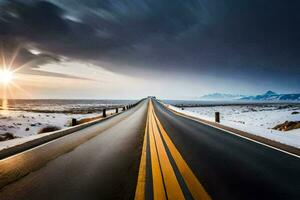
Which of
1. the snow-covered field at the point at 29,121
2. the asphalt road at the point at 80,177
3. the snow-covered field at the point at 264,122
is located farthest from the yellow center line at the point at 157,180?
the snow-covered field at the point at 29,121

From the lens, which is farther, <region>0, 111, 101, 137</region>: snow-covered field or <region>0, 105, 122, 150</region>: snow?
<region>0, 111, 101, 137</region>: snow-covered field

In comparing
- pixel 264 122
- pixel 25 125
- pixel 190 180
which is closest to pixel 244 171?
pixel 190 180

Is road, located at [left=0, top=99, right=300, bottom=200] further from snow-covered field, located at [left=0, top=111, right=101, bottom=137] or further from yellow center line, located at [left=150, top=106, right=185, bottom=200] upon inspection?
snow-covered field, located at [left=0, top=111, right=101, bottom=137]

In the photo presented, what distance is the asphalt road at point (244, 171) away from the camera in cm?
381

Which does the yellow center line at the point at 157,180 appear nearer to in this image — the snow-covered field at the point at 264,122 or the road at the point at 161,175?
the road at the point at 161,175

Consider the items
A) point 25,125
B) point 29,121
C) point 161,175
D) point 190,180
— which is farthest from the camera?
point 29,121

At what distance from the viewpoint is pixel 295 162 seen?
5848mm

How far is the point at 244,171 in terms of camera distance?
5062 mm

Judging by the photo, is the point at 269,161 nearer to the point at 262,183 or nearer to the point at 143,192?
the point at 262,183

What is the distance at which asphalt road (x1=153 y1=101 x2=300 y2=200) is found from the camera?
381 cm

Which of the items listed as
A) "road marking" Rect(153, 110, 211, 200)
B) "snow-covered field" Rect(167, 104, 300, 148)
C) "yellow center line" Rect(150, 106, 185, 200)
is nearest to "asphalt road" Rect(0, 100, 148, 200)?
"yellow center line" Rect(150, 106, 185, 200)

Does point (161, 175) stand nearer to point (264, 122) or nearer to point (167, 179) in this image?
point (167, 179)

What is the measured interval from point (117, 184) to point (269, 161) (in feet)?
13.3

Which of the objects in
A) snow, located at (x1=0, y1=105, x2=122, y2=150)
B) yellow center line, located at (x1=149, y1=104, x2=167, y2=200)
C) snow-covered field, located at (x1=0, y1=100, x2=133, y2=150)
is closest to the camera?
yellow center line, located at (x1=149, y1=104, x2=167, y2=200)
